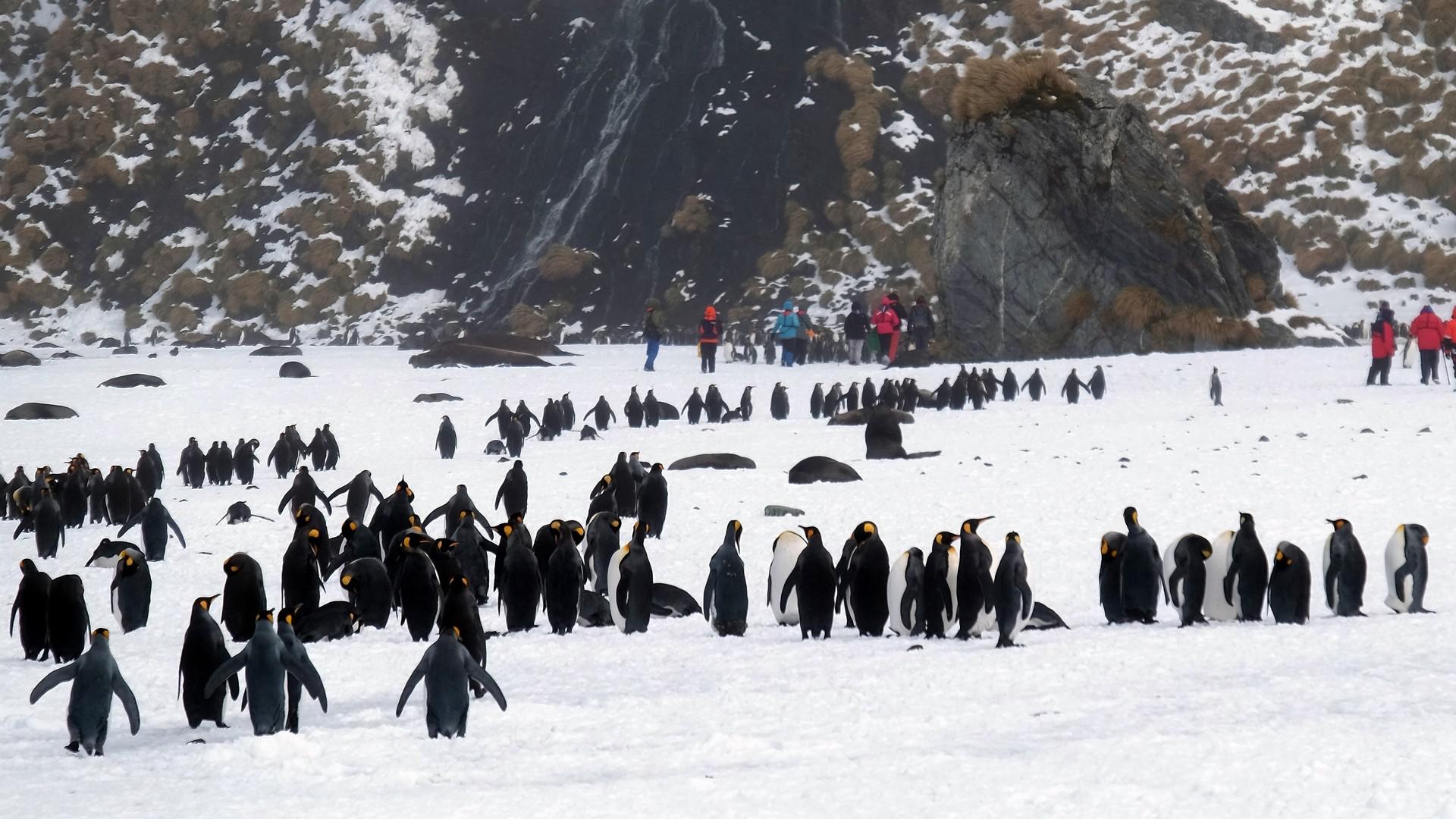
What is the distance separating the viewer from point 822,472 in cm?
1298

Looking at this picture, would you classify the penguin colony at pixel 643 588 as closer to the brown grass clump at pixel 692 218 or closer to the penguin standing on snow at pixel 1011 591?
the penguin standing on snow at pixel 1011 591

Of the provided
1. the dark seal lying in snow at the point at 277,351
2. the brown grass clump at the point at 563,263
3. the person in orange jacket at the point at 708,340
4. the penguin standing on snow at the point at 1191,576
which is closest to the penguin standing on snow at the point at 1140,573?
the penguin standing on snow at the point at 1191,576

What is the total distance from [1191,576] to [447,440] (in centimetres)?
1036

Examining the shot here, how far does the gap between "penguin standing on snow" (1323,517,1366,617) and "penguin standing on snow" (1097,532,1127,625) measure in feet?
3.63

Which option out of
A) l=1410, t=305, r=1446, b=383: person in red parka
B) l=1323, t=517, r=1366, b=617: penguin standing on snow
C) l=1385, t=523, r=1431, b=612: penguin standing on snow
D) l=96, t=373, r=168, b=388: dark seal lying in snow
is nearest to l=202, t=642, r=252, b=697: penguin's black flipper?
l=1323, t=517, r=1366, b=617: penguin standing on snow

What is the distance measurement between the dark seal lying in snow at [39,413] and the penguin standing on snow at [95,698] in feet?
52.9

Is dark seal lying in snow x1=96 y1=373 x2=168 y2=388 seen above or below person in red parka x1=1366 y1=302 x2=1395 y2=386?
below

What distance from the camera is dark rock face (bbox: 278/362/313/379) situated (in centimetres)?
2483

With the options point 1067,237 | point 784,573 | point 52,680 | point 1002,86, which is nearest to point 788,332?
point 1067,237

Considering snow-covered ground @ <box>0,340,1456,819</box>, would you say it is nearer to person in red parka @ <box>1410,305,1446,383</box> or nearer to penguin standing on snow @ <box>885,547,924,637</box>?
penguin standing on snow @ <box>885,547,924,637</box>

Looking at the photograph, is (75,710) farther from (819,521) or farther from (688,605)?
(819,521)

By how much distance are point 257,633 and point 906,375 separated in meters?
19.8

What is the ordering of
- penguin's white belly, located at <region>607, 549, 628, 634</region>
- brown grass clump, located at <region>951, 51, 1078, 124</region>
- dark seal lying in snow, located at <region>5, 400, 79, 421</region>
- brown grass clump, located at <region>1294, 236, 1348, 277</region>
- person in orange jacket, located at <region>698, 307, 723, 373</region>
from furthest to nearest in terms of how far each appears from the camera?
1. brown grass clump, located at <region>1294, 236, 1348, 277</region>
2. brown grass clump, located at <region>951, 51, 1078, 124</region>
3. person in orange jacket, located at <region>698, 307, 723, 373</region>
4. dark seal lying in snow, located at <region>5, 400, 79, 421</region>
5. penguin's white belly, located at <region>607, 549, 628, 634</region>

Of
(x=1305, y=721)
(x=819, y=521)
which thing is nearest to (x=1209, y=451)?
(x=819, y=521)
